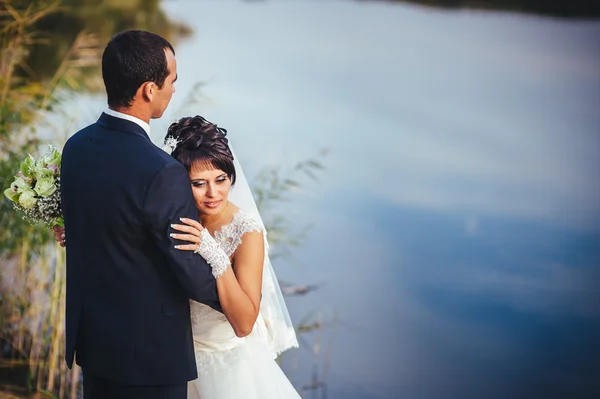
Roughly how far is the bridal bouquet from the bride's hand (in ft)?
2.03

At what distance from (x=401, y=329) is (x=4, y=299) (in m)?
3.30

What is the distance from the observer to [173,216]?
2.33 meters

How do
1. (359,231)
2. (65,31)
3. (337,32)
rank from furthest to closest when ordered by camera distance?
(337,32)
(65,31)
(359,231)

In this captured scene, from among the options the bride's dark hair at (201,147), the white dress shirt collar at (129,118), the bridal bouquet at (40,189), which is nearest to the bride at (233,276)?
the bride's dark hair at (201,147)

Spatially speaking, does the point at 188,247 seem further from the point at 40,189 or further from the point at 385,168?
the point at 385,168

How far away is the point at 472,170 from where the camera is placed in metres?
9.61

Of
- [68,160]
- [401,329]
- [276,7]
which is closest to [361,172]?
[401,329]

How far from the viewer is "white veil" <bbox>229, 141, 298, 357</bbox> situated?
2.93 meters

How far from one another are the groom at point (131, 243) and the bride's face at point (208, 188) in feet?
1.02

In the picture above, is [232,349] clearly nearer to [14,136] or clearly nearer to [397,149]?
[14,136]

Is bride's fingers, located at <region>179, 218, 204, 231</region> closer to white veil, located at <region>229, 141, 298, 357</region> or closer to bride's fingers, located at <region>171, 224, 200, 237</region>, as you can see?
bride's fingers, located at <region>171, 224, 200, 237</region>

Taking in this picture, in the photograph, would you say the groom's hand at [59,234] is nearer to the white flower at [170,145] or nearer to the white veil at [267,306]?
the white flower at [170,145]

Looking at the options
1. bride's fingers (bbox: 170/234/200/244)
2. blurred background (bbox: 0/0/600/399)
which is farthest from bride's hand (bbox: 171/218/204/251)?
blurred background (bbox: 0/0/600/399)

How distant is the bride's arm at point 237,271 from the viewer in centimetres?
237
